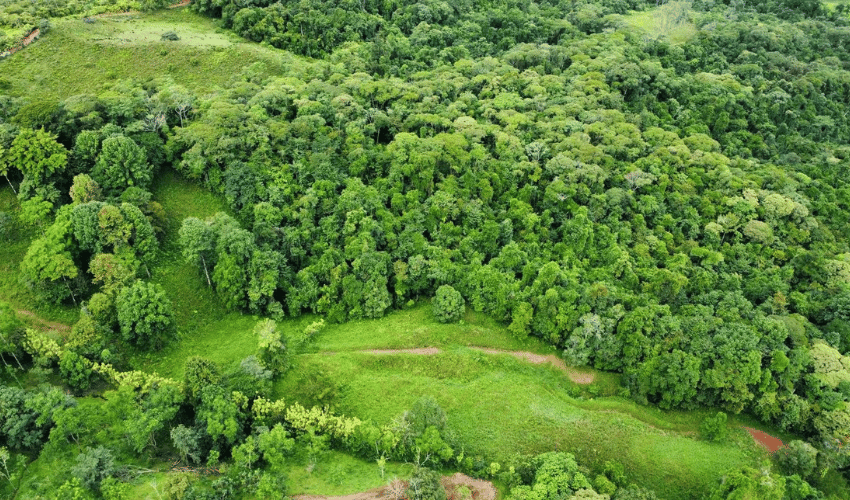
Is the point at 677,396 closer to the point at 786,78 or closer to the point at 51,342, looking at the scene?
the point at 51,342

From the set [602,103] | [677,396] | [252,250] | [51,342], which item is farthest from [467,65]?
[51,342]

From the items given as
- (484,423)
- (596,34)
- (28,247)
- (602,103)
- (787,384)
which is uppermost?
(596,34)

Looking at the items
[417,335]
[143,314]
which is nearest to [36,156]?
[143,314]

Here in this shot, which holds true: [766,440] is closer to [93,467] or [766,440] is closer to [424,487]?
[424,487]

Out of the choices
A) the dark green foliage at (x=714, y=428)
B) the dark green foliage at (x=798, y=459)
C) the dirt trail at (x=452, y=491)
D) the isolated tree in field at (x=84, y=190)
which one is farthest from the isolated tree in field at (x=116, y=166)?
the dark green foliage at (x=798, y=459)

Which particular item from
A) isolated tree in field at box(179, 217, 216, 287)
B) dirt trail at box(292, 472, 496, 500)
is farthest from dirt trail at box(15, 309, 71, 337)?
dirt trail at box(292, 472, 496, 500)

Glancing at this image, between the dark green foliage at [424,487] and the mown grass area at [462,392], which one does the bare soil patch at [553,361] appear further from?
the dark green foliage at [424,487]
